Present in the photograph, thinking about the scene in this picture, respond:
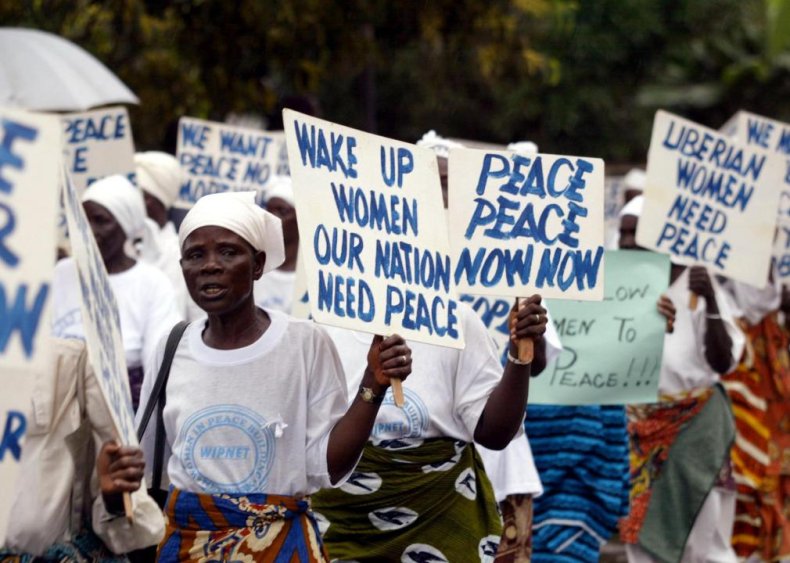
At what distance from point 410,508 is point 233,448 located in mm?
857

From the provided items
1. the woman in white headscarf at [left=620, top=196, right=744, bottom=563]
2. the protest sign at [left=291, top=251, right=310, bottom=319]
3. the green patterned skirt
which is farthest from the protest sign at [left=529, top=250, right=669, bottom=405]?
the green patterned skirt

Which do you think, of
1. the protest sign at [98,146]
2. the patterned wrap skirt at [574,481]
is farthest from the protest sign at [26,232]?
the protest sign at [98,146]

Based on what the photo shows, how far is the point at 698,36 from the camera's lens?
78.8 ft

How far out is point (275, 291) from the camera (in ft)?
26.3

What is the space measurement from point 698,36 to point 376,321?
20.1 meters

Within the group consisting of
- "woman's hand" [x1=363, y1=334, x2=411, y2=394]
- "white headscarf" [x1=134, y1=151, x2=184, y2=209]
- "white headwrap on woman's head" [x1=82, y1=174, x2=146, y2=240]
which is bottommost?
"woman's hand" [x1=363, y1=334, x2=411, y2=394]

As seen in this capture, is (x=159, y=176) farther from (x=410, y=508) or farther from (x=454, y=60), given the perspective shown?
(x=454, y=60)

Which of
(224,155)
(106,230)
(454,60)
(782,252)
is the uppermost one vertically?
(454,60)

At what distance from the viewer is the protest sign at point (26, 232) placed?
3.44 meters

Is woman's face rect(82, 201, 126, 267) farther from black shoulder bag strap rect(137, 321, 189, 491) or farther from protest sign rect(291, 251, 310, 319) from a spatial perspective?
black shoulder bag strap rect(137, 321, 189, 491)

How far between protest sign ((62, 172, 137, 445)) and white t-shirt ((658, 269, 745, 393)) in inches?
Answer: 165

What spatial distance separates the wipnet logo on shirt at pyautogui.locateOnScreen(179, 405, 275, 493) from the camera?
4.70 meters

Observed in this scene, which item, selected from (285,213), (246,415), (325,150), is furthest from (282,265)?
(246,415)

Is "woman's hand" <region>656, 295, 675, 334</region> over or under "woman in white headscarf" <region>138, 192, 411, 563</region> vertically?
over
